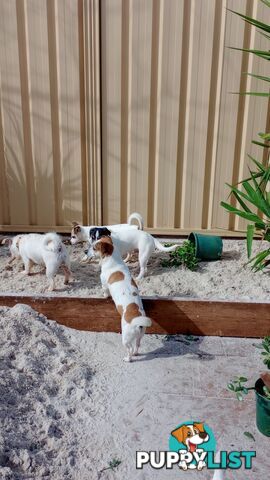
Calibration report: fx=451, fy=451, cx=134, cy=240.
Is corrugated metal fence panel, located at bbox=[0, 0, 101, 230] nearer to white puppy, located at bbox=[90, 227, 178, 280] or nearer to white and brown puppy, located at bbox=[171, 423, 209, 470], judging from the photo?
white puppy, located at bbox=[90, 227, 178, 280]

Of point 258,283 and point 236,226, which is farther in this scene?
point 236,226

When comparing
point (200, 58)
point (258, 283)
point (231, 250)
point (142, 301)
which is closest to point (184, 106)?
point (200, 58)

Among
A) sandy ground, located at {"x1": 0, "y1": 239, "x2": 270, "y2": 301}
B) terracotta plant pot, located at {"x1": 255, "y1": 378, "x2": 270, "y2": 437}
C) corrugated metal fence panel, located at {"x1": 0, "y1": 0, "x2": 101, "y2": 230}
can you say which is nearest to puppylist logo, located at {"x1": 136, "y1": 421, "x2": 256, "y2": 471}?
terracotta plant pot, located at {"x1": 255, "y1": 378, "x2": 270, "y2": 437}

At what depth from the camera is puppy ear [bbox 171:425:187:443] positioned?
8.57 ft

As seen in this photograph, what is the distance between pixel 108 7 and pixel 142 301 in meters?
3.15

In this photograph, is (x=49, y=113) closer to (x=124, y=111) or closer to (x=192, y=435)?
(x=124, y=111)

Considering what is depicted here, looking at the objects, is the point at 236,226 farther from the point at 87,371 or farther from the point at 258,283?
the point at 87,371

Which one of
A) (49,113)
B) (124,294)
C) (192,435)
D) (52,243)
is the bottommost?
(192,435)

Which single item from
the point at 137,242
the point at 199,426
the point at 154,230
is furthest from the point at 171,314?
the point at 154,230

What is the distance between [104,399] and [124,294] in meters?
0.73

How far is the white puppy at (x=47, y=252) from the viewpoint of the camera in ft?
12.7

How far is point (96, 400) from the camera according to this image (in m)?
2.89

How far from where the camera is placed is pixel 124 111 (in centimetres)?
503

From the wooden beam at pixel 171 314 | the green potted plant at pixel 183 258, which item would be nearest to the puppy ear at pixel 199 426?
the wooden beam at pixel 171 314
